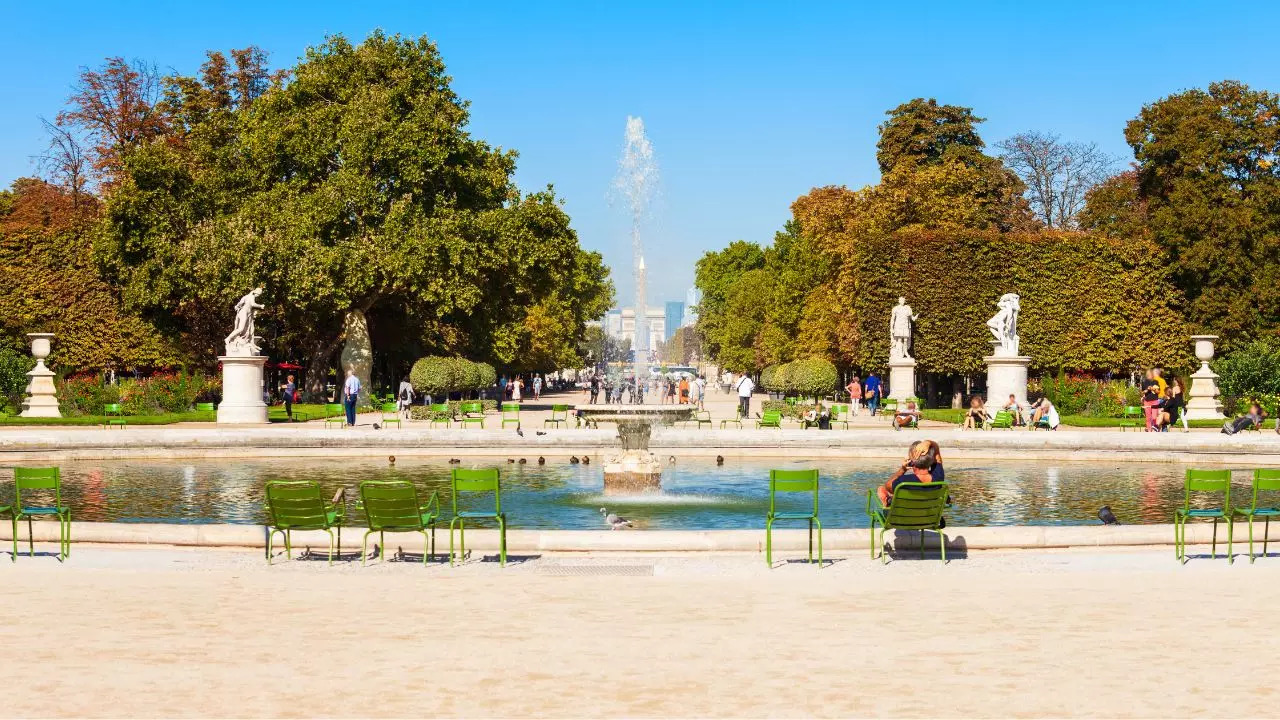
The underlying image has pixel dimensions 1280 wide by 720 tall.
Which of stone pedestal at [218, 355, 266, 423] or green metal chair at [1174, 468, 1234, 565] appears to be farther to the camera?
stone pedestal at [218, 355, 266, 423]

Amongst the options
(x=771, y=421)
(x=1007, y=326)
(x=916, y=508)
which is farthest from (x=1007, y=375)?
(x=916, y=508)

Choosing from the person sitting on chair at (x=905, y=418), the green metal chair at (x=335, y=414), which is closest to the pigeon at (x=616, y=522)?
the person sitting on chair at (x=905, y=418)

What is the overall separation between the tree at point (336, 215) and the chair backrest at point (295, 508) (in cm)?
2947

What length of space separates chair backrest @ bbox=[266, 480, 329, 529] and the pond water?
3.35m

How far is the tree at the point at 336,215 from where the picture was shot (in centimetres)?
4128

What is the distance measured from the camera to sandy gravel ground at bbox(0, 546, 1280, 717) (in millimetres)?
6785

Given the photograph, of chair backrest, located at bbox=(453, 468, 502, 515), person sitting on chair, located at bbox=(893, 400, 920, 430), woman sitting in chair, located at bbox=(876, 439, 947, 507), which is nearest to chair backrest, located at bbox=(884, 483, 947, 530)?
woman sitting in chair, located at bbox=(876, 439, 947, 507)

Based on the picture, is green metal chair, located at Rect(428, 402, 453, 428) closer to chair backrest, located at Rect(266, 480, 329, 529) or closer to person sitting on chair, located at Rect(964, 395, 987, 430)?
person sitting on chair, located at Rect(964, 395, 987, 430)

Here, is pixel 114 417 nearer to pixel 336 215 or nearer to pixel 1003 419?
pixel 336 215

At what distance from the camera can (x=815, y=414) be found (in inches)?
→ 1335

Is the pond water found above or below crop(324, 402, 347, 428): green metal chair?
below

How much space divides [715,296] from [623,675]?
96.0m


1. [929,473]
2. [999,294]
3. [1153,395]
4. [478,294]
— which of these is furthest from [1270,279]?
[929,473]

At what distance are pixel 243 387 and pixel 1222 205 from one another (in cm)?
3529
